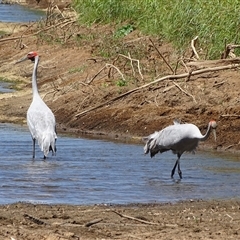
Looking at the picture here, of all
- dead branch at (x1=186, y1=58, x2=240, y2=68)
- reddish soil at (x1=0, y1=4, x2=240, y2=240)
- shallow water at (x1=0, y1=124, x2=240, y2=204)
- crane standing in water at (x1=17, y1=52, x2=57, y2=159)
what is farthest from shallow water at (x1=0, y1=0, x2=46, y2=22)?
shallow water at (x1=0, y1=124, x2=240, y2=204)

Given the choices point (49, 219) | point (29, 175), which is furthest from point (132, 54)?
point (49, 219)

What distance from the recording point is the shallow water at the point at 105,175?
1067 centimetres

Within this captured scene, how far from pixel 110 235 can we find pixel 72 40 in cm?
1746

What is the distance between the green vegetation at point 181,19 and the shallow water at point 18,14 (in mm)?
14684

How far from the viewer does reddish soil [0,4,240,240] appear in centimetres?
766

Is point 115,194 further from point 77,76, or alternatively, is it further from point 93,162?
point 77,76

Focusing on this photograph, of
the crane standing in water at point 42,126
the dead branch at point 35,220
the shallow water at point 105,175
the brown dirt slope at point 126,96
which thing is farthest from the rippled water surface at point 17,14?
the dead branch at point 35,220

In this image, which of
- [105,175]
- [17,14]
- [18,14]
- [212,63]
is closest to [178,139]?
[105,175]

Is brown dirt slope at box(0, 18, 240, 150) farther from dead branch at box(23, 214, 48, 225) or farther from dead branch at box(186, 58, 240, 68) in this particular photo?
dead branch at box(23, 214, 48, 225)

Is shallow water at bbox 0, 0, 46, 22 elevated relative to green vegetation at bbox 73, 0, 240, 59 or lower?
elevated

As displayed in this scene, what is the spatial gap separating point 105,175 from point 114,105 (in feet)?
16.3

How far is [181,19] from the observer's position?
20.1m

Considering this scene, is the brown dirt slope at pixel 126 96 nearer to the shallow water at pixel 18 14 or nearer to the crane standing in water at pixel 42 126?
the crane standing in water at pixel 42 126

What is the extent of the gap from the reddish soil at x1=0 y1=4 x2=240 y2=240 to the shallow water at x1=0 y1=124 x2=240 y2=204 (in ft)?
2.65
